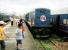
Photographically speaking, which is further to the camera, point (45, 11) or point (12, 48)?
point (45, 11)

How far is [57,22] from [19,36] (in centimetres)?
1318

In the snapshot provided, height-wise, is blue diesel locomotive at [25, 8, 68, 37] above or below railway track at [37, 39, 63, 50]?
above

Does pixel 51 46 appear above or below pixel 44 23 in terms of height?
below

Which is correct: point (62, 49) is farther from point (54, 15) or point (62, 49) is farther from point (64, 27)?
point (54, 15)

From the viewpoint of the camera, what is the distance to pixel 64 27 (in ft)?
76.8

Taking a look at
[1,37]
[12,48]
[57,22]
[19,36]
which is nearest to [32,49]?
[12,48]

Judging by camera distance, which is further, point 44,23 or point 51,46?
point 44,23

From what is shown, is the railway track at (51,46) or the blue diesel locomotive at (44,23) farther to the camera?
→ the blue diesel locomotive at (44,23)

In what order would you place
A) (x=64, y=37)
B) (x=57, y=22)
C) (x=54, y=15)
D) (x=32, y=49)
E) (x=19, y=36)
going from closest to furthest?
1. (x=19, y=36)
2. (x=32, y=49)
3. (x=64, y=37)
4. (x=57, y=22)
5. (x=54, y=15)

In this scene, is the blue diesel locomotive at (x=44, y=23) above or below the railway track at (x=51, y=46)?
above

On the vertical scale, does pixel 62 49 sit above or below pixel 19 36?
below

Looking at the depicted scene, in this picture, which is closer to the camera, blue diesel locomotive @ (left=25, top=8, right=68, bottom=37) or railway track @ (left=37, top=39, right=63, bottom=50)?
railway track @ (left=37, top=39, right=63, bottom=50)

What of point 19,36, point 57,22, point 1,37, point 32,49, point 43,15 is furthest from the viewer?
point 57,22

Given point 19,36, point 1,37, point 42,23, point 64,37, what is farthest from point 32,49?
point 42,23
